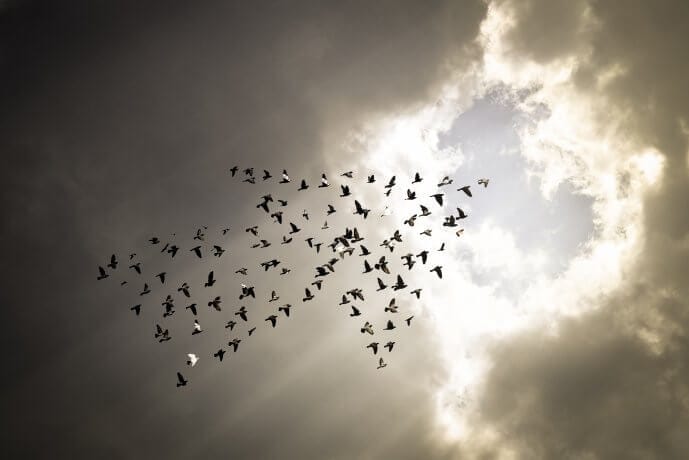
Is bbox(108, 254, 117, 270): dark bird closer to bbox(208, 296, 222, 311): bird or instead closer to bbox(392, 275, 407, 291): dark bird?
bbox(208, 296, 222, 311): bird

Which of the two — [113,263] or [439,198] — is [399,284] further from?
[113,263]

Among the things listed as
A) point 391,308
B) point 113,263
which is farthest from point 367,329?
point 113,263

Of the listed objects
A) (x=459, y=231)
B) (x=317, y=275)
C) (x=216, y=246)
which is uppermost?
(x=216, y=246)

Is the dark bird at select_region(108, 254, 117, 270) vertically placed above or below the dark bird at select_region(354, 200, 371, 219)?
above

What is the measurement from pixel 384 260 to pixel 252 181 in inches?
832

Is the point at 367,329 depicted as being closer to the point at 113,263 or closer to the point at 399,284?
the point at 399,284

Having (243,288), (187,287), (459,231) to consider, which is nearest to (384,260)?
(459,231)

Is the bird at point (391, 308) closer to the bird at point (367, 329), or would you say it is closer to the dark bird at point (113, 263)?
the bird at point (367, 329)

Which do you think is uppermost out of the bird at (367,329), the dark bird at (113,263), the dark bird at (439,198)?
the dark bird at (113,263)

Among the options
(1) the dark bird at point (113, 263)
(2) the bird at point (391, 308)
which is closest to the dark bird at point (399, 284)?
(2) the bird at point (391, 308)

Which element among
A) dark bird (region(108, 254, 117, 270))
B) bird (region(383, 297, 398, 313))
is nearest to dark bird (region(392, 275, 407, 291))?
bird (region(383, 297, 398, 313))

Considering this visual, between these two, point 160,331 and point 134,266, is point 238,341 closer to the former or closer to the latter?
point 160,331

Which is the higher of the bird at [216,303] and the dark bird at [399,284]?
the bird at [216,303]

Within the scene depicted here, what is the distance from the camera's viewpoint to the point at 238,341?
6688 cm
